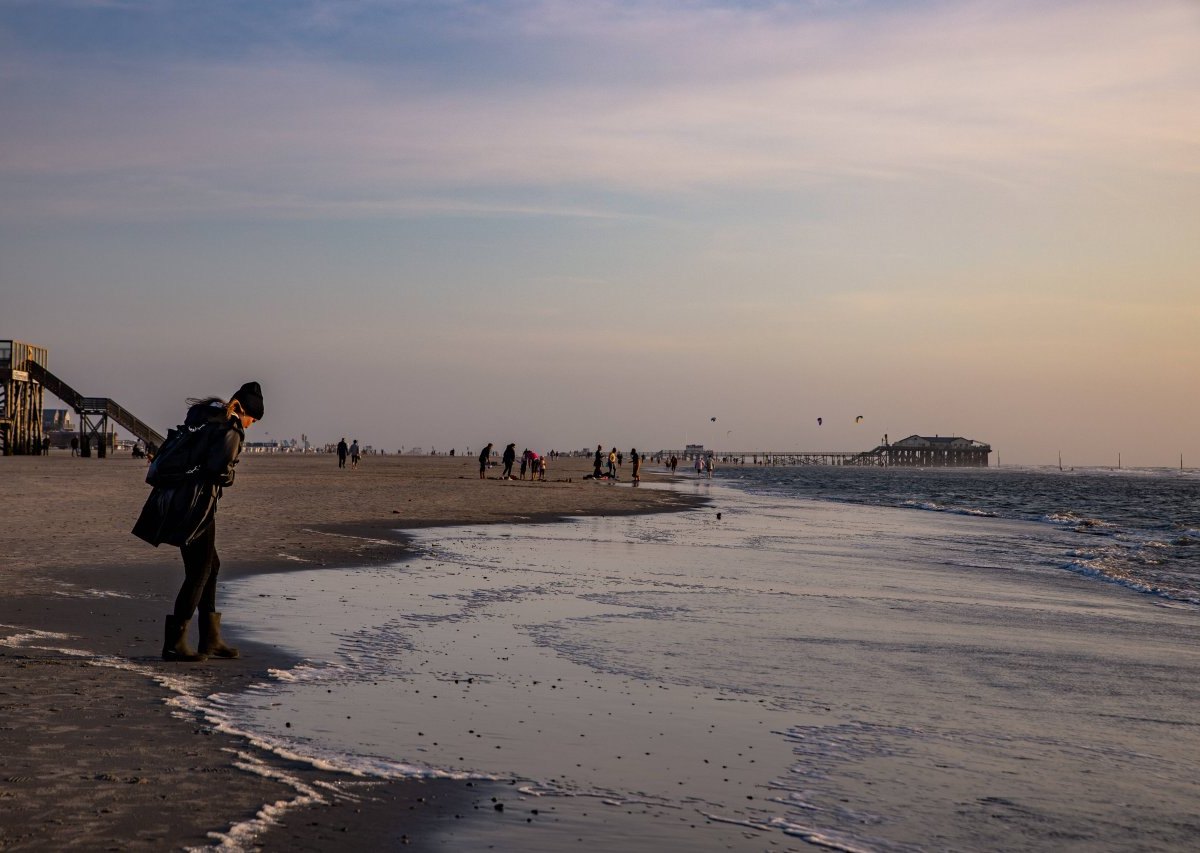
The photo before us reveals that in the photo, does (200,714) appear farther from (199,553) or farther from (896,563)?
(896,563)

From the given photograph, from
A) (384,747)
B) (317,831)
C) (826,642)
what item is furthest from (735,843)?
(826,642)

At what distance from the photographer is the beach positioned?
5047mm

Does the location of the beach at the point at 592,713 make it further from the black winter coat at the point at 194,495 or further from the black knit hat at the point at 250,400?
the black knit hat at the point at 250,400

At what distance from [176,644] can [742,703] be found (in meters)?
4.04

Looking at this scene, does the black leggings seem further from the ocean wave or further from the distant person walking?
the ocean wave

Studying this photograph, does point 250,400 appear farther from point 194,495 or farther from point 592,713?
point 592,713

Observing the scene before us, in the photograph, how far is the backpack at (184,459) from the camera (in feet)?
26.9

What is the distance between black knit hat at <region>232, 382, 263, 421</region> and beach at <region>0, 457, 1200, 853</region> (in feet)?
5.97

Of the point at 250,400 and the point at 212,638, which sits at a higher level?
the point at 250,400

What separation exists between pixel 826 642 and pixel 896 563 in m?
9.89

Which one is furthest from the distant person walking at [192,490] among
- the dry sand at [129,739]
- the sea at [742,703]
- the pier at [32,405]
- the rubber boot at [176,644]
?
the pier at [32,405]

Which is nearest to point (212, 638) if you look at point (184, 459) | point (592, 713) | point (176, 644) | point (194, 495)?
point (176, 644)

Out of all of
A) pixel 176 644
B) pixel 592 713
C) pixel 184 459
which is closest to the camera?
pixel 592 713

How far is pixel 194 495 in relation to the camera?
8.22m
